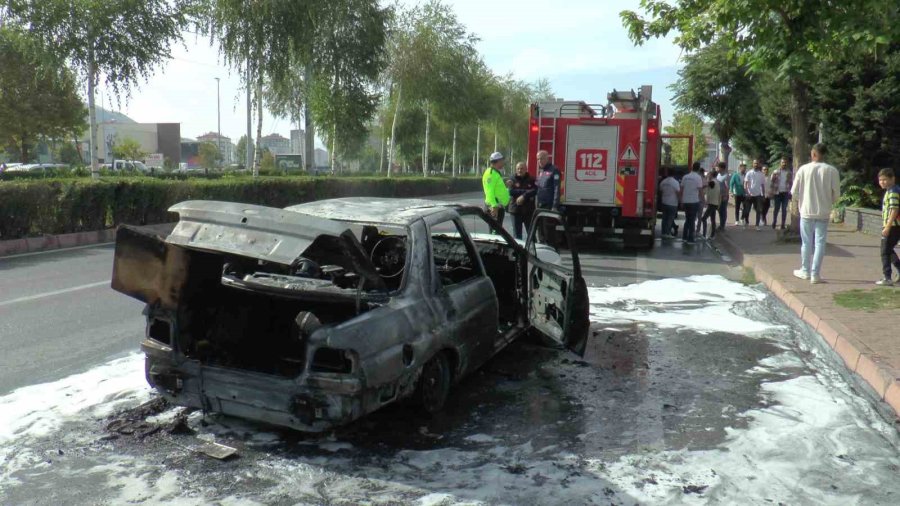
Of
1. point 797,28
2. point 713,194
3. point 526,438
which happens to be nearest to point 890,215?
point 797,28

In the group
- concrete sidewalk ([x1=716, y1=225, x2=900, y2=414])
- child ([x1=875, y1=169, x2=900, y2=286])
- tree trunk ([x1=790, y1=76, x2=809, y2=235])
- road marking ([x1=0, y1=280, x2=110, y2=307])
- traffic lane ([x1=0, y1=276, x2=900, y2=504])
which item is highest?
tree trunk ([x1=790, y1=76, x2=809, y2=235])

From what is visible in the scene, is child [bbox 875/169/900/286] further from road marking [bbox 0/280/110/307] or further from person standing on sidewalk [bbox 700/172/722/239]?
road marking [bbox 0/280/110/307]

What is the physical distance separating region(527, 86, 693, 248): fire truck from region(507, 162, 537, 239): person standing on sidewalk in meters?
1.52

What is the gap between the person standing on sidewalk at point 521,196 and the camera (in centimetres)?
1284

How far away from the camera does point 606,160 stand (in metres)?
14.6

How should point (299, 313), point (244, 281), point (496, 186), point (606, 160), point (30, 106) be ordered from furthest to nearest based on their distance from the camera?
point (30, 106) → point (606, 160) → point (496, 186) → point (299, 313) → point (244, 281)

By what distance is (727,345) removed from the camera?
7109 millimetres

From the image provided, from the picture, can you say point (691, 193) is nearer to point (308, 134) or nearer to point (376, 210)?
point (376, 210)

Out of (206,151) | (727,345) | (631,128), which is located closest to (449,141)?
(206,151)

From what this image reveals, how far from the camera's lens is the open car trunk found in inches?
162

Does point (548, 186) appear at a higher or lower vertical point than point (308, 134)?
lower

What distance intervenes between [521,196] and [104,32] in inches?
495

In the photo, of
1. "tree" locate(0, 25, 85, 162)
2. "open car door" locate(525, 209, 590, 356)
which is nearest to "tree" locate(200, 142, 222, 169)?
"tree" locate(0, 25, 85, 162)

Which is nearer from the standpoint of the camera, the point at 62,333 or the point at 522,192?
the point at 62,333
